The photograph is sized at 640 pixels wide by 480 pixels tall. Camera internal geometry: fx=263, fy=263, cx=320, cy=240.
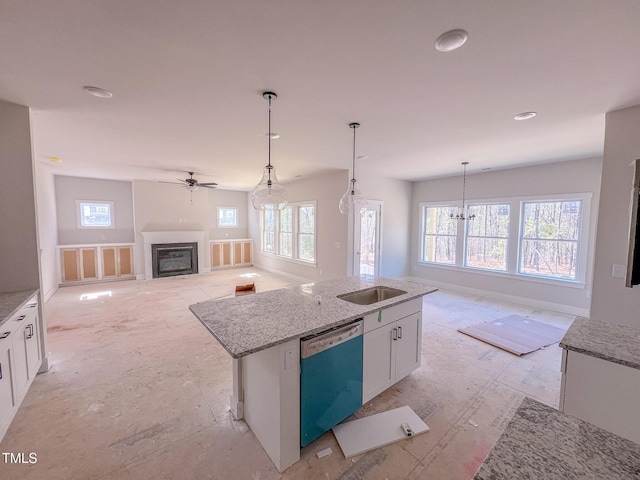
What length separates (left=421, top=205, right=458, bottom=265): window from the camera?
6215mm

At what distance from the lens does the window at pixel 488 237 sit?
537 cm

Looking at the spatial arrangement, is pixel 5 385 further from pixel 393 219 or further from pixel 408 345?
pixel 393 219

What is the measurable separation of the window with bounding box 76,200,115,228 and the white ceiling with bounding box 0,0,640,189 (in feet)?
13.2

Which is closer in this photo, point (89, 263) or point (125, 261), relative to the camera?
point (89, 263)

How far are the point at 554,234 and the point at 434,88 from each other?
4.39 meters

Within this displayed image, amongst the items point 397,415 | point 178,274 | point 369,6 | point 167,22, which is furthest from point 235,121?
point 178,274

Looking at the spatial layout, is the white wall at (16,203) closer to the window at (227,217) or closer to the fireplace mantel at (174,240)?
the fireplace mantel at (174,240)

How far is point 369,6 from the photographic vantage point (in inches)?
52.7

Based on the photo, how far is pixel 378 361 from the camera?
230 cm

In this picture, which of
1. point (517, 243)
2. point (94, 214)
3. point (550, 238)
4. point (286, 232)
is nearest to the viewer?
point (550, 238)

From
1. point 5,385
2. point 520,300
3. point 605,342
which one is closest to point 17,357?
point 5,385

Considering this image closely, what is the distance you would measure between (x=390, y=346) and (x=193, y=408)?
181 centimetres

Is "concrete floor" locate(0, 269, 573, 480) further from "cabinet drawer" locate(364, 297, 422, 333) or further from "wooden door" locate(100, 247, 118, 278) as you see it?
"wooden door" locate(100, 247, 118, 278)

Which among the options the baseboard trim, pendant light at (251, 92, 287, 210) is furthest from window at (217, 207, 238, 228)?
pendant light at (251, 92, 287, 210)
